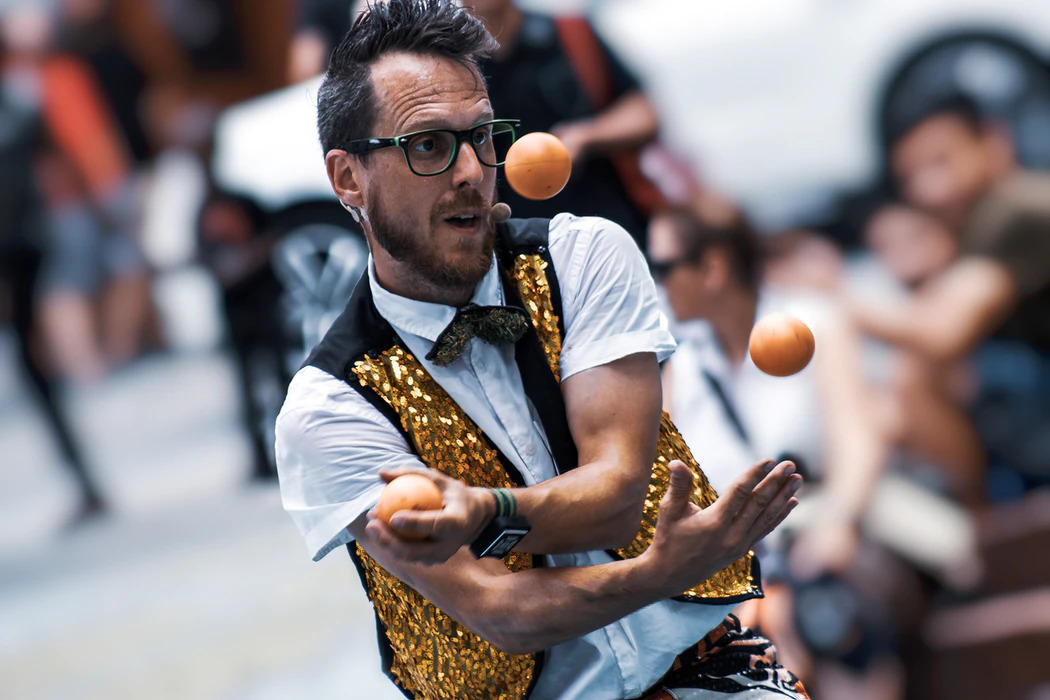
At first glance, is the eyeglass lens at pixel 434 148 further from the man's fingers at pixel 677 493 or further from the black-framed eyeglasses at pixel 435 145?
the man's fingers at pixel 677 493

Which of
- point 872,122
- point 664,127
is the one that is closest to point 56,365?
point 664,127

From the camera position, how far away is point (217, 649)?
425 centimetres

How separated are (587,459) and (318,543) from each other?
42cm

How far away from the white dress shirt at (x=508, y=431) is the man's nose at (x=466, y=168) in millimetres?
167

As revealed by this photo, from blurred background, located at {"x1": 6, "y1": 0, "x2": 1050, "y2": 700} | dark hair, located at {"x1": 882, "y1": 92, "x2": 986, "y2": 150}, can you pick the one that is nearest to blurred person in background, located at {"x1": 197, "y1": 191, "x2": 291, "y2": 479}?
blurred background, located at {"x1": 6, "y1": 0, "x2": 1050, "y2": 700}

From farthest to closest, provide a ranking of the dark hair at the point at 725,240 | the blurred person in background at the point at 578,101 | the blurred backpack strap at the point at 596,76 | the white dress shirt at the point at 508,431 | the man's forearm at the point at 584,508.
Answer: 1. the dark hair at the point at 725,240
2. the blurred backpack strap at the point at 596,76
3. the blurred person in background at the point at 578,101
4. the white dress shirt at the point at 508,431
5. the man's forearm at the point at 584,508

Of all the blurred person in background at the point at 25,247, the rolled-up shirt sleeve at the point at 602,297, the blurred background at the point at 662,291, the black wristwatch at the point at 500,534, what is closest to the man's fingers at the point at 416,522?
the black wristwatch at the point at 500,534

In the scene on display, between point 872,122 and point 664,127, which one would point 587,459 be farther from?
point 872,122

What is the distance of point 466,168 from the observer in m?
1.83

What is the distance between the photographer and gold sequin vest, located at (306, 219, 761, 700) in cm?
183

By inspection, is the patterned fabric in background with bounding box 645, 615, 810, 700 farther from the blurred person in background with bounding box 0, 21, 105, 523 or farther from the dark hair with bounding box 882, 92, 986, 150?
the blurred person in background with bounding box 0, 21, 105, 523

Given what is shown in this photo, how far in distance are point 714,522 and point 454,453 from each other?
0.44 meters

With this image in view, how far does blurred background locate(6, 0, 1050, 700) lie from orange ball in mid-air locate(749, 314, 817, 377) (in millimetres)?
1727

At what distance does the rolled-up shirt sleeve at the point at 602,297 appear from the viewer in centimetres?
187
